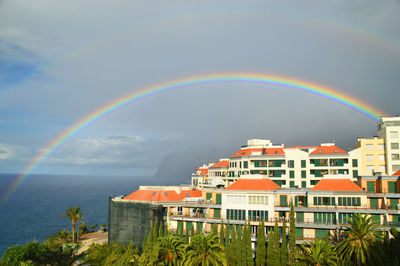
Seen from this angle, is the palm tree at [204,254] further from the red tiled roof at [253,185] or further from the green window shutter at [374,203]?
the green window shutter at [374,203]

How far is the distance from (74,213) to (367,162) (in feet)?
248

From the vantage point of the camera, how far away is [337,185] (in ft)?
208

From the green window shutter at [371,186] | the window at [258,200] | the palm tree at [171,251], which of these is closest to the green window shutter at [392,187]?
the green window shutter at [371,186]

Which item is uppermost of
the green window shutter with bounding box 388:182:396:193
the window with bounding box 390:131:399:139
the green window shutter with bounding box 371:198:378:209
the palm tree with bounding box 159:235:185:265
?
the window with bounding box 390:131:399:139

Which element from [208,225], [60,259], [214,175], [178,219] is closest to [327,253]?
[208,225]

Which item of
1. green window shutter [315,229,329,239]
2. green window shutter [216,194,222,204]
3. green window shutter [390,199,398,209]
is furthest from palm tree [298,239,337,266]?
green window shutter [216,194,222,204]

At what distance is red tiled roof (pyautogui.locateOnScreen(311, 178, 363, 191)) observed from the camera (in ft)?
204

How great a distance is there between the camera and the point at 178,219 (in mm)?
68750

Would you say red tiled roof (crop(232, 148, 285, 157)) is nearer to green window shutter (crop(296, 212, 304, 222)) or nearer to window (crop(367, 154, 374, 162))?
window (crop(367, 154, 374, 162))

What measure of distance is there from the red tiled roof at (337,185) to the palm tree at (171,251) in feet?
108

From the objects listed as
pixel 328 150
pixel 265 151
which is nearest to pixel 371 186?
pixel 328 150

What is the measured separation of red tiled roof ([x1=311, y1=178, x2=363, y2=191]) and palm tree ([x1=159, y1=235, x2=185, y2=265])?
108 feet

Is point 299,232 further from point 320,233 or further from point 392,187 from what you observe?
point 392,187

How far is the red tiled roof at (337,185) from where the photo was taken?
204ft
